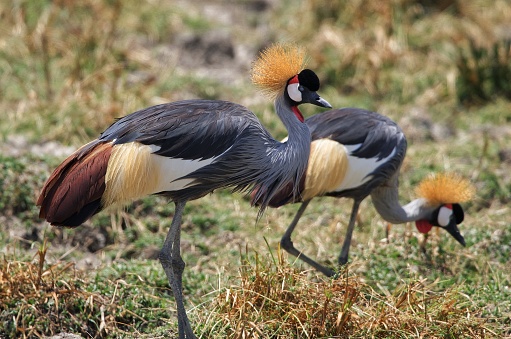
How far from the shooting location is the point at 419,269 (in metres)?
5.03

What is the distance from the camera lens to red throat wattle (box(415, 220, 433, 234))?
17.1 feet

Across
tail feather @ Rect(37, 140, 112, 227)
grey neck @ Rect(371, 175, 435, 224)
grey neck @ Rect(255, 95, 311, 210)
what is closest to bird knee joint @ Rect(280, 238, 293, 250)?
grey neck @ Rect(371, 175, 435, 224)

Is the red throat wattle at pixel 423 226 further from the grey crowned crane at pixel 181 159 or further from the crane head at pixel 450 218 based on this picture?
the grey crowned crane at pixel 181 159

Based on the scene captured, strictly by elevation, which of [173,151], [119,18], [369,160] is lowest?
[369,160]

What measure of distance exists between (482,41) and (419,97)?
1199mm

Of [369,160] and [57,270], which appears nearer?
[57,270]

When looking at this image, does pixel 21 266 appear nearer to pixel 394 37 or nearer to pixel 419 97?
pixel 419 97

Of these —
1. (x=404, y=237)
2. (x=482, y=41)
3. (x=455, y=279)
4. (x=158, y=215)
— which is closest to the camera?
(x=455, y=279)

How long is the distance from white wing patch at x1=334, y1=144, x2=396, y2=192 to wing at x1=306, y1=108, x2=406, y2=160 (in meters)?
0.02

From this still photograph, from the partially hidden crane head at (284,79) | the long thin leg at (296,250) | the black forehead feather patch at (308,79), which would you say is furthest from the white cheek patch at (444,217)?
the black forehead feather patch at (308,79)

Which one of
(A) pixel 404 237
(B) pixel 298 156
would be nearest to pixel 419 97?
(A) pixel 404 237

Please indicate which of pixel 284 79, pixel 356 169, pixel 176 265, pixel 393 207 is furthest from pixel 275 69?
pixel 393 207

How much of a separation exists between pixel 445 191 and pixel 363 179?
23.7 inches

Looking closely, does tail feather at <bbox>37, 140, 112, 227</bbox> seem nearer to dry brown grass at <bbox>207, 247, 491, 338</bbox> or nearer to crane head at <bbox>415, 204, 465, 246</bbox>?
dry brown grass at <bbox>207, 247, 491, 338</bbox>
